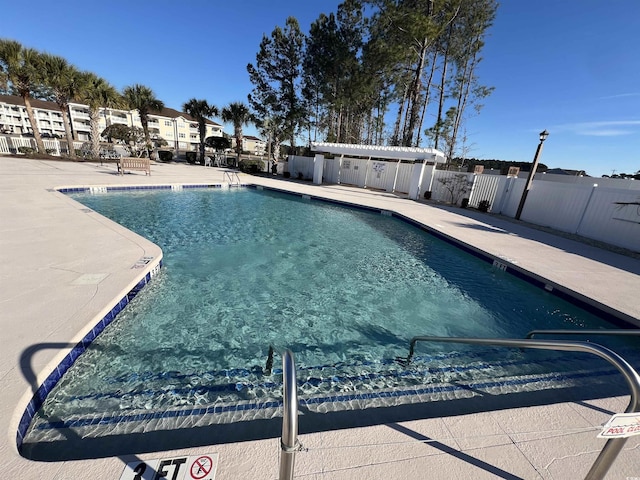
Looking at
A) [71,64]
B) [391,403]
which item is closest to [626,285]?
[391,403]

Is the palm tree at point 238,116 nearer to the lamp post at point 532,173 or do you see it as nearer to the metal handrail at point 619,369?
the lamp post at point 532,173

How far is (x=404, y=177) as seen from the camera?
1748cm

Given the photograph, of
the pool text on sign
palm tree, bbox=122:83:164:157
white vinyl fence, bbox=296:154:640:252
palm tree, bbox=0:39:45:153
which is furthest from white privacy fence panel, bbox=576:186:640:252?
palm tree, bbox=0:39:45:153

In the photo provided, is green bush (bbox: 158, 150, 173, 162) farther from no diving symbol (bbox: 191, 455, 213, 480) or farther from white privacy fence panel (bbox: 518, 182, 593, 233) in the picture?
no diving symbol (bbox: 191, 455, 213, 480)

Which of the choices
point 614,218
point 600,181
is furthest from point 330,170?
point 600,181

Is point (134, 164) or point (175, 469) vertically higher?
point (134, 164)

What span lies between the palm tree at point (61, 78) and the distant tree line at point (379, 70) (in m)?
13.0

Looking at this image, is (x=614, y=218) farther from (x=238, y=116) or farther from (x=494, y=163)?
(x=238, y=116)

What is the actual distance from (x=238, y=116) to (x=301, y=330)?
27.9 metres

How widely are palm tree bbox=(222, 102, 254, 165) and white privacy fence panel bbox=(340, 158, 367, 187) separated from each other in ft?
41.2

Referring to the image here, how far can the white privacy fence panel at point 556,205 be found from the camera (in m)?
9.61

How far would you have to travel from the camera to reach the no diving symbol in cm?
160

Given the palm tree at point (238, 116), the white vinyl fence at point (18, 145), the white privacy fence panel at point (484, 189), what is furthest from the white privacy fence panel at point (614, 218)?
the white vinyl fence at point (18, 145)

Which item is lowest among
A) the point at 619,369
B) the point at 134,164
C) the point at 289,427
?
the point at 134,164
